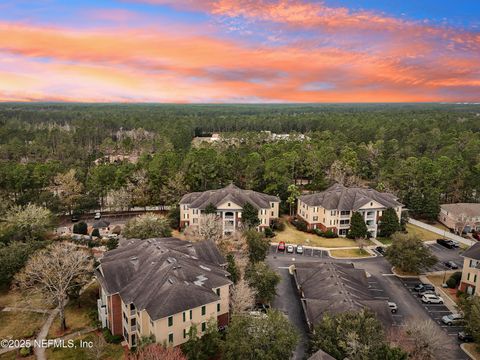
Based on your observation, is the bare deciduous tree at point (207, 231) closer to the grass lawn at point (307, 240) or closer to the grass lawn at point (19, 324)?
the grass lawn at point (307, 240)

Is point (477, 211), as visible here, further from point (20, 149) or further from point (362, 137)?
point (20, 149)

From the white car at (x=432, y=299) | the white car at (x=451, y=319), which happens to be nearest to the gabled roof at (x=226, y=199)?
the white car at (x=432, y=299)

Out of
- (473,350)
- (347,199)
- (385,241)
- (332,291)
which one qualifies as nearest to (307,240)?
(347,199)

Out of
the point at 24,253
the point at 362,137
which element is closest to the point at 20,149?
the point at 24,253

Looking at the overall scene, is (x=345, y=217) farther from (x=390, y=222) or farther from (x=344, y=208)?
(x=390, y=222)

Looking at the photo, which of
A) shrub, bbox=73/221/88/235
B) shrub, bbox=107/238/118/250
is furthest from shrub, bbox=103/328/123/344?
shrub, bbox=73/221/88/235

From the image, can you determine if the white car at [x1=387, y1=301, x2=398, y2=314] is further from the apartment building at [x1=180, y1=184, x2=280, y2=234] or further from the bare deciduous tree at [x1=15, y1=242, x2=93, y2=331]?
the bare deciduous tree at [x1=15, y1=242, x2=93, y2=331]
